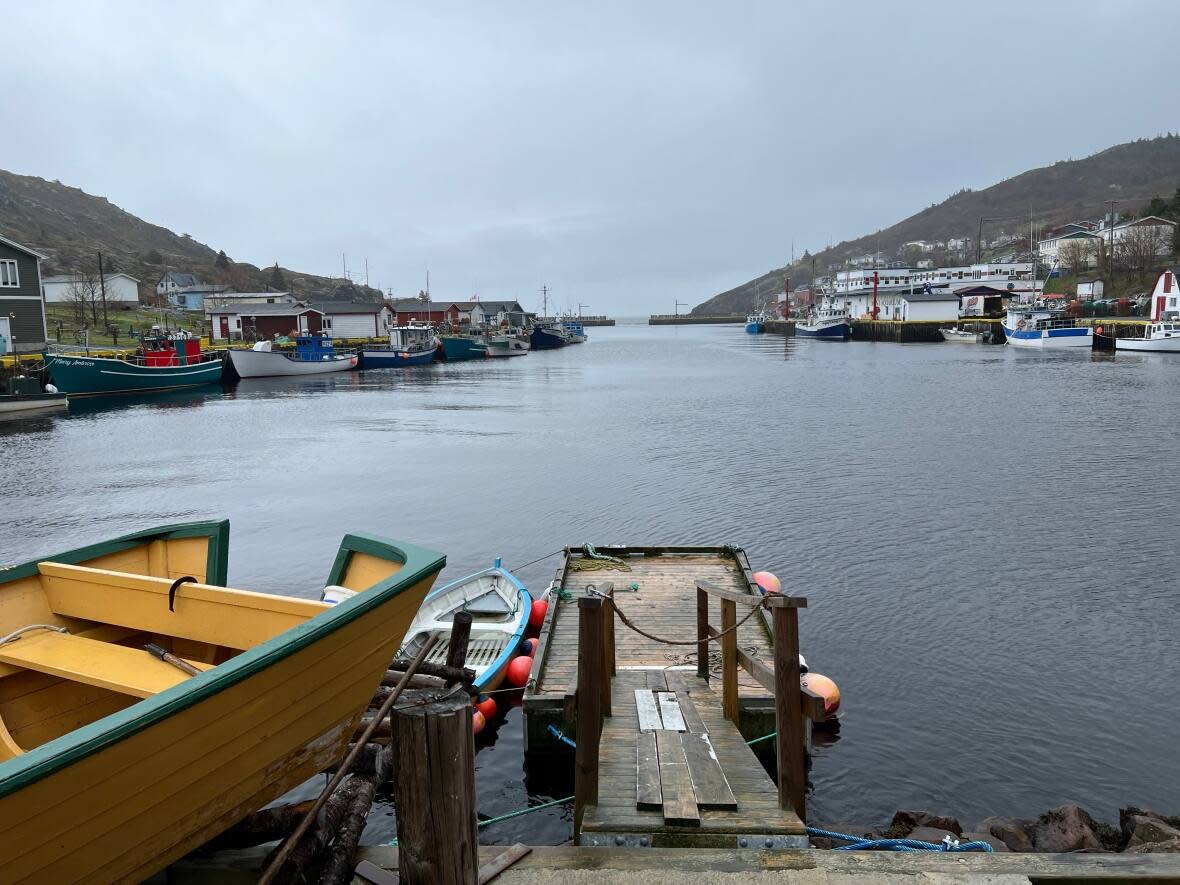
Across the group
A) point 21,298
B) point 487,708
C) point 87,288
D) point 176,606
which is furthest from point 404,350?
point 176,606

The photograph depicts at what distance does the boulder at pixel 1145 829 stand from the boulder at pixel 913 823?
1.37 meters

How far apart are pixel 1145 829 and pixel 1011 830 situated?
104 centimetres

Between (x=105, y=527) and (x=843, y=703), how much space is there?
56.3ft

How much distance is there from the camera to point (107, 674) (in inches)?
227

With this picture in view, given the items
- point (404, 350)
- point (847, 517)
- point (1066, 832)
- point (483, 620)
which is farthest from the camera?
point (404, 350)

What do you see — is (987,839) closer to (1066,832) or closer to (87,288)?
(1066,832)

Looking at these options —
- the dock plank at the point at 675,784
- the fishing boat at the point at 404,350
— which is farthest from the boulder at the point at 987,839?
the fishing boat at the point at 404,350

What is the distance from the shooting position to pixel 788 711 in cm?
589

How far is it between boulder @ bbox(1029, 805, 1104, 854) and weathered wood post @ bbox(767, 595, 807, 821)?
286 cm

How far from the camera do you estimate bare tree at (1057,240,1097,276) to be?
124 m

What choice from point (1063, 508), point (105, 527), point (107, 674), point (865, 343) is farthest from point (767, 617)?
point (865, 343)

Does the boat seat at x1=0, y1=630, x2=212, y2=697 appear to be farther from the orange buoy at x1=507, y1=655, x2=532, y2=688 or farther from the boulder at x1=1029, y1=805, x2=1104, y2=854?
the boulder at x1=1029, y1=805, x2=1104, y2=854

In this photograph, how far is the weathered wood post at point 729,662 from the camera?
7617 mm

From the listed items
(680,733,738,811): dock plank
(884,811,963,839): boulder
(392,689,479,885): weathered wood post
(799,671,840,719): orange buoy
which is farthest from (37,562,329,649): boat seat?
(799,671,840,719): orange buoy
